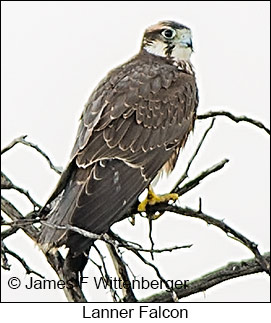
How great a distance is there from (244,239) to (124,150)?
1109mm

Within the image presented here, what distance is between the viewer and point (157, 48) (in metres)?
4.48

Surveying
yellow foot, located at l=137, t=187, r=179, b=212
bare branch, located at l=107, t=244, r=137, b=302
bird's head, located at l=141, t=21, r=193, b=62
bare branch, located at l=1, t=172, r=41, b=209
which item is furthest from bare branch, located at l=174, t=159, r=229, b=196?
bird's head, located at l=141, t=21, r=193, b=62

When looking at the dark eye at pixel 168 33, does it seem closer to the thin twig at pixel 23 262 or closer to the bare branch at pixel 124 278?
the bare branch at pixel 124 278

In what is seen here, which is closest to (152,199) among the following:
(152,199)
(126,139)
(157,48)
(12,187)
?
(152,199)

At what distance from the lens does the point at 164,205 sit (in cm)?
358

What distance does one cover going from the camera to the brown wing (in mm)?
3428

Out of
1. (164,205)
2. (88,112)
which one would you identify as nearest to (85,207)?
(164,205)

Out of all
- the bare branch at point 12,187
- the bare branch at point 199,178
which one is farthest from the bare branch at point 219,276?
the bare branch at point 12,187

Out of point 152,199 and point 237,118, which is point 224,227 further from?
point 152,199

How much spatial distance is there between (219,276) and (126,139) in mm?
1056

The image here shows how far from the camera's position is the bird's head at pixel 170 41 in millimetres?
4371

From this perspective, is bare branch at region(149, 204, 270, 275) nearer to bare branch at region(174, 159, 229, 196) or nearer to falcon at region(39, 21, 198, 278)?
bare branch at region(174, 159, 229, 196)
